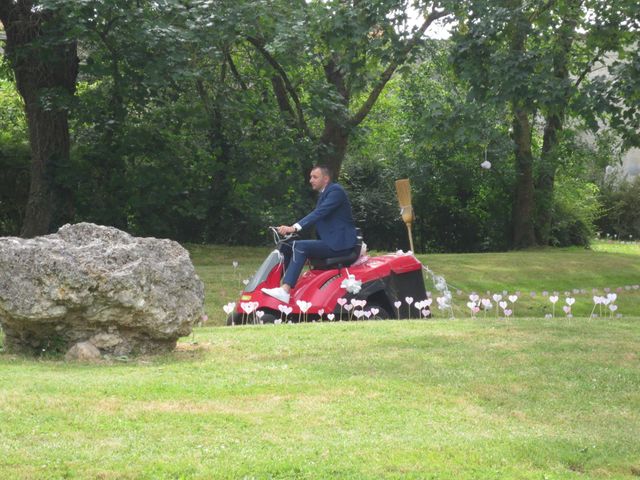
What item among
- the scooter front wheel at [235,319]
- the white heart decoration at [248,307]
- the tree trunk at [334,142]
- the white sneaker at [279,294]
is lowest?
the scooter front wheel at [235,319]

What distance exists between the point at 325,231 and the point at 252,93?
10509mm

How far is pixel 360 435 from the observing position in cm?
617

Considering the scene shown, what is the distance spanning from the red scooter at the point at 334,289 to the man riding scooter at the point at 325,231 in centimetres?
11

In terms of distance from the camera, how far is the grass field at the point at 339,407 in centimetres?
562

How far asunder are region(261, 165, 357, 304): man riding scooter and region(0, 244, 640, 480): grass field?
1.66 m

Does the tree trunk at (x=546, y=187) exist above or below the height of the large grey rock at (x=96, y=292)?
above

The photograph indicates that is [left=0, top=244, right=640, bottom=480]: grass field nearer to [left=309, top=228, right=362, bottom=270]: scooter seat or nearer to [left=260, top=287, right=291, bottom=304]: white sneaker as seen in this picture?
[left=260, top=287, right=291, bottom=304]: white sneaker

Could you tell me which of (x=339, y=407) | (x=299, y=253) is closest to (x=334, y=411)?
(x=339, y=407)

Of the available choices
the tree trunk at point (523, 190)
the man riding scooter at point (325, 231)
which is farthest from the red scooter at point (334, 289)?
the tree trunk at point (523, 190)

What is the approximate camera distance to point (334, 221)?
12.3 metres

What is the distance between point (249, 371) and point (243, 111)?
1337cm

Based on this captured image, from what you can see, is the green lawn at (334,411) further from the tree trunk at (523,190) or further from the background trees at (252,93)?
the tree trunk at (523,190)

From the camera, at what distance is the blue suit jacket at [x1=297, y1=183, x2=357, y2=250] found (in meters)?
12.2

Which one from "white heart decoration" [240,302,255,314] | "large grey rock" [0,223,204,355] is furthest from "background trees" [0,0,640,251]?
"large grey rock" [0,223,204,355]
